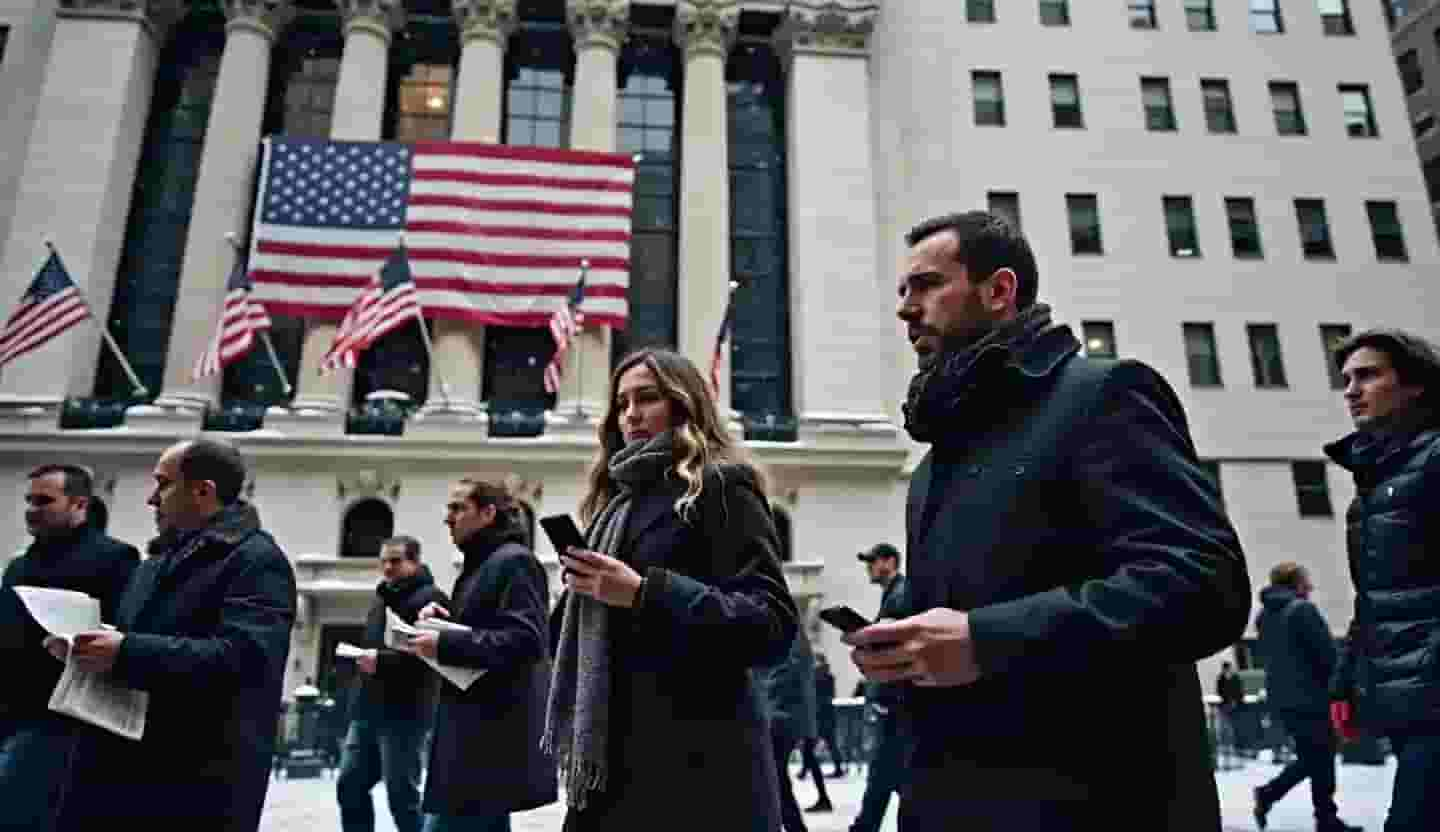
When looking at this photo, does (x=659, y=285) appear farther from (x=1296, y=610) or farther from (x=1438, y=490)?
(x=1438, y=490)

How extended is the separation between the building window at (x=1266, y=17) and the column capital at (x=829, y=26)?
1285cm

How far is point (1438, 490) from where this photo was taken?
3803 millimetres

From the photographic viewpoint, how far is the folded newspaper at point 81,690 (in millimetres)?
3402

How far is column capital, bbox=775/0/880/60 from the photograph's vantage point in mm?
28516

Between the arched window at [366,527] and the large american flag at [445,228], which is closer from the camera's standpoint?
the arched window at [366,527]

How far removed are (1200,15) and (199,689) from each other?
116 ft

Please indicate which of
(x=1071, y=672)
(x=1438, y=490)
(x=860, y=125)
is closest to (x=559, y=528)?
(x=1071, y=672)

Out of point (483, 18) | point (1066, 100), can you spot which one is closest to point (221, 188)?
point (483, 18)

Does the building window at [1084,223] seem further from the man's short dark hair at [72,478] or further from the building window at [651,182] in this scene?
the man's short dark hair at [72,478]

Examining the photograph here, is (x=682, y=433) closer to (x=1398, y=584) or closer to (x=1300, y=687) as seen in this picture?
(x=1398, y=584)

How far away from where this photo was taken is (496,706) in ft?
15.6

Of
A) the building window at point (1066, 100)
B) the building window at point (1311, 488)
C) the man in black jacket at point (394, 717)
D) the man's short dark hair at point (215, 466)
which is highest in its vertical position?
the building window at point (1066, 100)

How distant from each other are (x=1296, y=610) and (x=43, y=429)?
2510cm

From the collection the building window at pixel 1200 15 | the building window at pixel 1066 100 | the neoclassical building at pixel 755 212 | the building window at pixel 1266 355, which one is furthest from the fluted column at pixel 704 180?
the building window at pixel 1266 355
